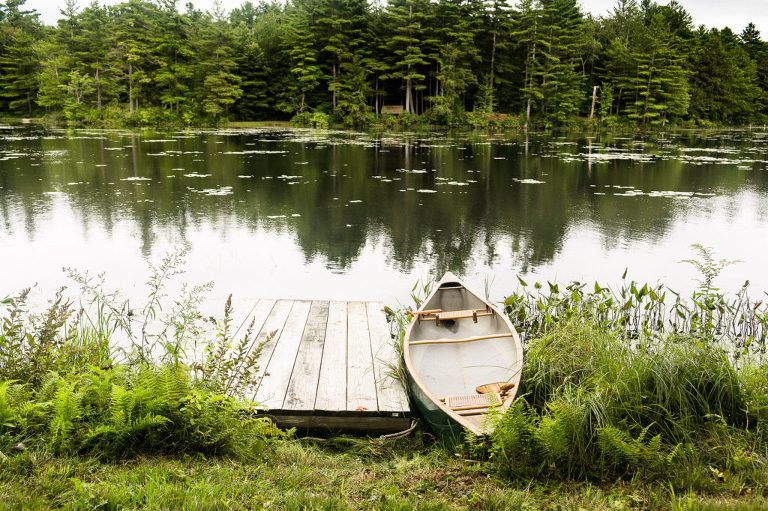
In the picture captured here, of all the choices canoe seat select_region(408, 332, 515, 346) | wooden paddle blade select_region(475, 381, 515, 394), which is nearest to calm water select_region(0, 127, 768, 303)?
canoe seat select_region(408, 332, 515, 346)

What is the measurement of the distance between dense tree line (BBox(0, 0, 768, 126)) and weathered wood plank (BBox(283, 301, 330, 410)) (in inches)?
1286

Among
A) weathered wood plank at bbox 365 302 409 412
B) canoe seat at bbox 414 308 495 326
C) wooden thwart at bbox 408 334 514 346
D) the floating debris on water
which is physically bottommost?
weathered wood plank at bbox 365 302 409 412

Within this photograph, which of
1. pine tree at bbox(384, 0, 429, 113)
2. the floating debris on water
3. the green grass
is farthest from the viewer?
pine tree at bbox(384, 0, 429, 113)

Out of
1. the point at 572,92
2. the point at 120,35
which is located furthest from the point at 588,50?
the point at 120,35

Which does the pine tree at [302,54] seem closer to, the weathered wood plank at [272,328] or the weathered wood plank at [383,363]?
the weathered wood plank at [272,328]

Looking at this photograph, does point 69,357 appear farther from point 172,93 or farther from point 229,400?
point 172,93

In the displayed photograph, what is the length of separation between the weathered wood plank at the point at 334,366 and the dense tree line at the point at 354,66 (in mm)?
32650

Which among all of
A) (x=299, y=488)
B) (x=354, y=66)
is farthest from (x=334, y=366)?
(x=354, y=66)

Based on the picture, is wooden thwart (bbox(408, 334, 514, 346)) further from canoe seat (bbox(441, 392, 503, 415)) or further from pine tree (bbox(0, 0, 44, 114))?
pine tree (bbox(0, 0, 44, 114))

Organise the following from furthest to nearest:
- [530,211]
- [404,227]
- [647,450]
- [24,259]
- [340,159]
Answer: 1. [340,159]
2. [530,211]
3. [404,227]
4. [24,259]
5. [647,450]

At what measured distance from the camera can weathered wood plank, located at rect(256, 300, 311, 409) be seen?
336 cm

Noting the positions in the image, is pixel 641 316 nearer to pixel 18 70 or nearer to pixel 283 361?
pixel 283 361

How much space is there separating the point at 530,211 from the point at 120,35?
3658cm

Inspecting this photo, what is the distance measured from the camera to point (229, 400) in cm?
273
